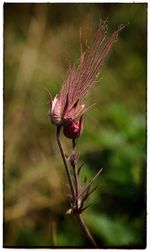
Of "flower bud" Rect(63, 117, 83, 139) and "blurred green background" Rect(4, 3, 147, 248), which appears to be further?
"blurred green background" Rect(4, 3, 147, 248)

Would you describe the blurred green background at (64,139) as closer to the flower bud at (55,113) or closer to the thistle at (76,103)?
the thistle at (76,103)

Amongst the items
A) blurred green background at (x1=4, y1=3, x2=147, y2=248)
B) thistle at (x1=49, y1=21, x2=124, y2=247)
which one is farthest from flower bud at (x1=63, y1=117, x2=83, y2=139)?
blurred green background at (x1=4, y1=3, x2=147, y2=248)

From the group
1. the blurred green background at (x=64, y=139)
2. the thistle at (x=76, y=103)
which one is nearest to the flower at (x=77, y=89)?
the thistle at (x=76, y=103)

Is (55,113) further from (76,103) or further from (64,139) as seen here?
(64,139)

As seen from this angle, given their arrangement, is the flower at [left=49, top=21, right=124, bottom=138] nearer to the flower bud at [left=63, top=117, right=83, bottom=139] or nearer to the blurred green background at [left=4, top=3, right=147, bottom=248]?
the flower bud at [left=63, top=117, right=83, bottom=139]

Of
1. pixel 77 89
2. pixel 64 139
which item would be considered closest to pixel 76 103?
pixel 77 89

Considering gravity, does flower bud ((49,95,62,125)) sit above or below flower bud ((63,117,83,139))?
above
